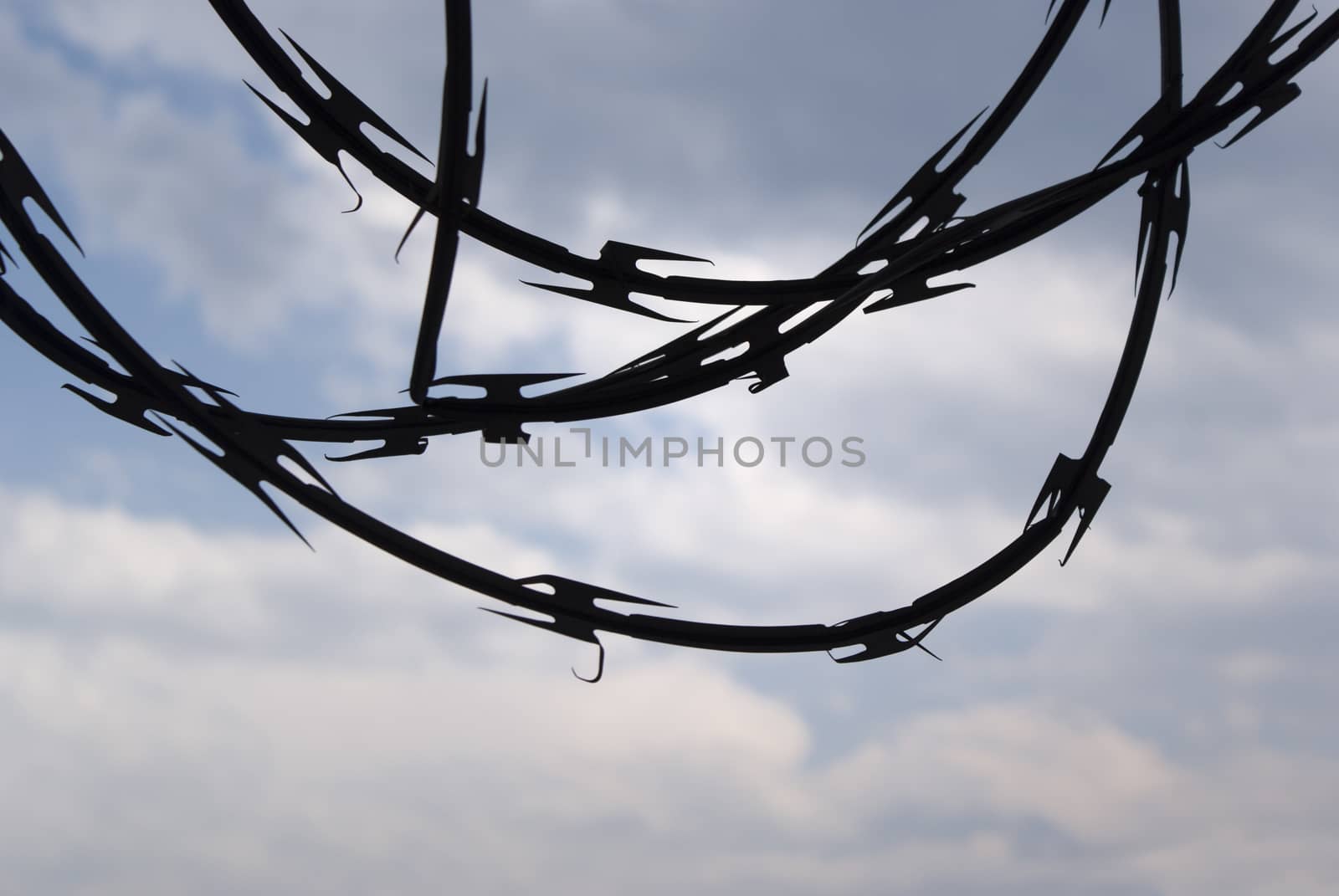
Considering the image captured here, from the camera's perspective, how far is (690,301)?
313 inches

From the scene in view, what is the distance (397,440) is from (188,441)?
130cm

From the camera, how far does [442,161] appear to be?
5586 millimetres

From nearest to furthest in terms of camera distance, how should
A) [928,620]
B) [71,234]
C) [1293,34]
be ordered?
[71,234], [1293,34], [928,620]

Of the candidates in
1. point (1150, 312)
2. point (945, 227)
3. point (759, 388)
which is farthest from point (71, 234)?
point (1150, 312)

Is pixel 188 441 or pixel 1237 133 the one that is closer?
pixel 188 441

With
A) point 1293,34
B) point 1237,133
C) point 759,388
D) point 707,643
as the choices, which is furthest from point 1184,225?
point 707,643

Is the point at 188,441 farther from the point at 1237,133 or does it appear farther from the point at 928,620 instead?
the point at 1237,133

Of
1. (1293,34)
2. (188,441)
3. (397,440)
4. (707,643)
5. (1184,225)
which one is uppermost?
(1293,34)

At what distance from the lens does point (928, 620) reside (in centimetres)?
791

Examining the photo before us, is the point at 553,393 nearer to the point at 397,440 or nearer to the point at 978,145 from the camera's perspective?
the point at 397,440

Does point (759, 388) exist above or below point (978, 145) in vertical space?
below

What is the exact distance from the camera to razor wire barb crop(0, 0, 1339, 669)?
6.95m

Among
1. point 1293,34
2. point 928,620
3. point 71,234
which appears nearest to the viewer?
point 71,234

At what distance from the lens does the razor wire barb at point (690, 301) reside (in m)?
6.95
